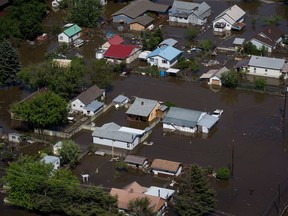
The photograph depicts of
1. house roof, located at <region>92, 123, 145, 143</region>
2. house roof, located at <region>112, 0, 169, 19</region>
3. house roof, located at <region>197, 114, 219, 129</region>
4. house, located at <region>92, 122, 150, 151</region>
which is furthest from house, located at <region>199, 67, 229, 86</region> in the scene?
house roof, located at <region>112, 0, 169, 19</region>

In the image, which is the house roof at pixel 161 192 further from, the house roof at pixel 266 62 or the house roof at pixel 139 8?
the house roof at pixel 139 8

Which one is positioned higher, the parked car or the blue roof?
the parked car

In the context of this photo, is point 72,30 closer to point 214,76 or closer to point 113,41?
point 113,41

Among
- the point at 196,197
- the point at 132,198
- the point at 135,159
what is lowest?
the point at 135,159

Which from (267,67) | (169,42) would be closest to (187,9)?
(169,42)

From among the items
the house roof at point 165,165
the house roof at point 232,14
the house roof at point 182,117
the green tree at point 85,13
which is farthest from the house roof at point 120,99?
the house roof at point 232,14

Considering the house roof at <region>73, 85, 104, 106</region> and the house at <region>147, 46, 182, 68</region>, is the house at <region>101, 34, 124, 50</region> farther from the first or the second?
the house roof at <region>73, 85, 104, 106</region>
